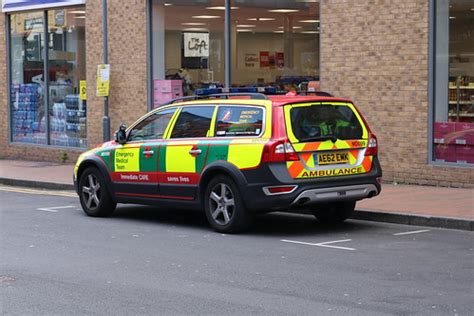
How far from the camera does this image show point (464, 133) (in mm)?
14156

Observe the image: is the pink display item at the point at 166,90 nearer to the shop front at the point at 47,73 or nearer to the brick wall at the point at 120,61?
the brick wall at the point at 120,61

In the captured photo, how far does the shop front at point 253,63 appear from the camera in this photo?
1434 cm

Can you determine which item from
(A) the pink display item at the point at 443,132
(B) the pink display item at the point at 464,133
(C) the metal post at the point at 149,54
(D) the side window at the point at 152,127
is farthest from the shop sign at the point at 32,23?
(B) the pink display item at the point at 464,133

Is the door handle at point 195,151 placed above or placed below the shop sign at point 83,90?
below

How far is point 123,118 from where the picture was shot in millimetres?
19875

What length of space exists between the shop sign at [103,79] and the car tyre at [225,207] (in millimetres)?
8935

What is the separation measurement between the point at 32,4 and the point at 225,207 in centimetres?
1309

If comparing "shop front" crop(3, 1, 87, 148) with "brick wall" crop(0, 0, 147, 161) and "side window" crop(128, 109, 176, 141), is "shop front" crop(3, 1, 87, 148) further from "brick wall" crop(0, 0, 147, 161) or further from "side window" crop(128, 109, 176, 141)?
"side window" crop(128, 109, 176, 141)

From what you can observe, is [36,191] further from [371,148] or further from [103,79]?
[371,148]

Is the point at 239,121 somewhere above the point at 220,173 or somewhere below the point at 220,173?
above

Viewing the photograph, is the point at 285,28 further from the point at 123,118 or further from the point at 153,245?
the point at 153,245

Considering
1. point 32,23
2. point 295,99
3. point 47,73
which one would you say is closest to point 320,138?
point 295,99

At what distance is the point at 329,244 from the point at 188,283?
8.45 ft

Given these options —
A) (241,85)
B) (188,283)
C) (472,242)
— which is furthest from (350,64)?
(188,283)
